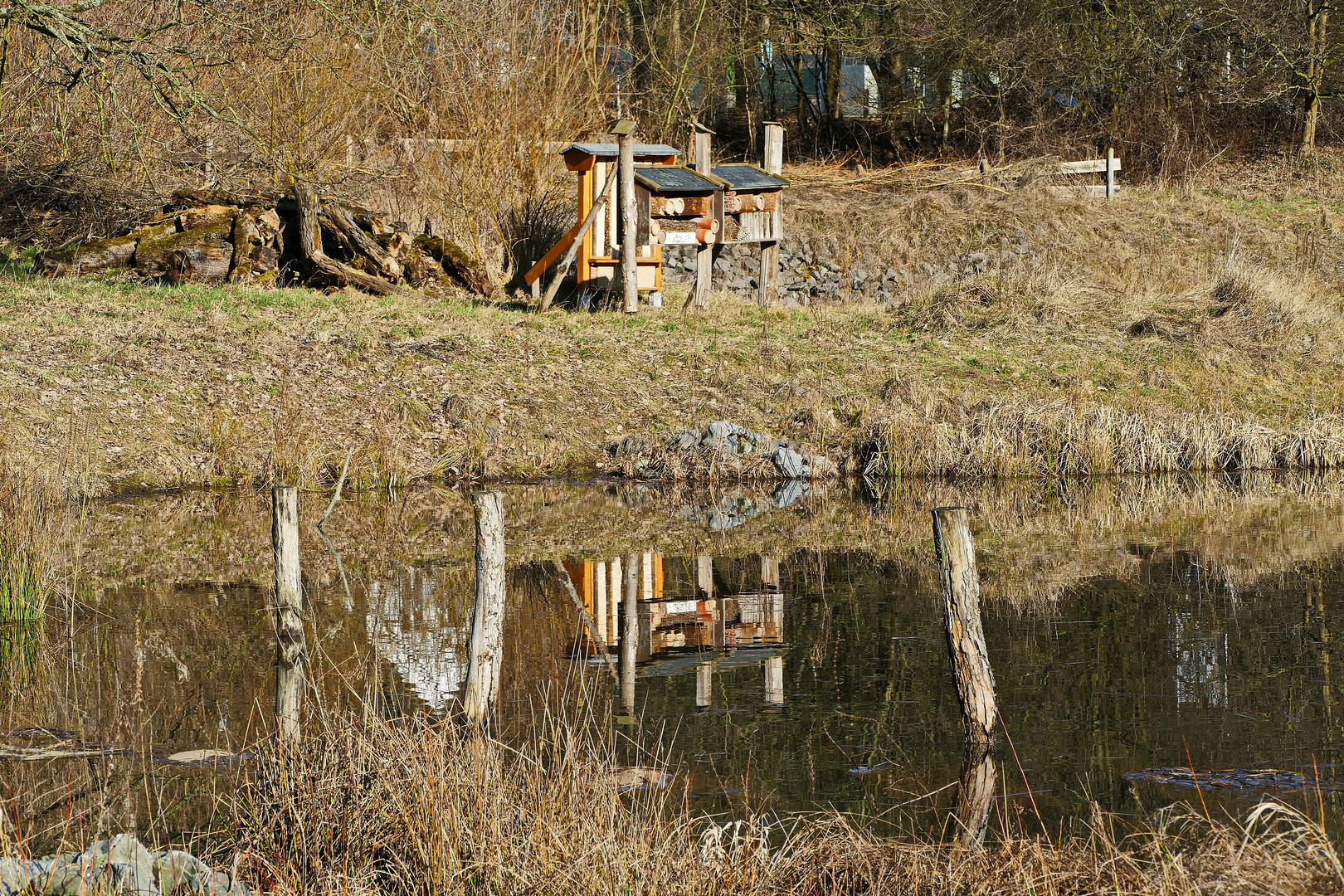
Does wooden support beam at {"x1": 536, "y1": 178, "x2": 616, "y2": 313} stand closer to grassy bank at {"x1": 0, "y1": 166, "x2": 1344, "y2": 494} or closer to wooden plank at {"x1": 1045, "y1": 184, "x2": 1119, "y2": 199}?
grassy bank at {"x1": 0, "y1": 166, "x2": 1344, "y2": 494}

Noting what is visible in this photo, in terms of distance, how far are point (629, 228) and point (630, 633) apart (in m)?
10.2

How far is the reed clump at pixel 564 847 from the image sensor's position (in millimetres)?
4305

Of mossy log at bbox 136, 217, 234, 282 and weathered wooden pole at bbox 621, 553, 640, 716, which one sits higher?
mossy log at bbox 136, 217, 234, 282

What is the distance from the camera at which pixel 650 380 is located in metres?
17.6

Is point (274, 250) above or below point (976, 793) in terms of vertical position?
above

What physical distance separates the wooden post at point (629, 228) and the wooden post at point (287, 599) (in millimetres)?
11165

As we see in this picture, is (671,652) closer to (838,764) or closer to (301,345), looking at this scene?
(838,764)

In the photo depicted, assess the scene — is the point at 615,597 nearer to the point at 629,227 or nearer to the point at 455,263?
the point at 629,227

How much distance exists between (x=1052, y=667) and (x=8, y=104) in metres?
Result: 17.3

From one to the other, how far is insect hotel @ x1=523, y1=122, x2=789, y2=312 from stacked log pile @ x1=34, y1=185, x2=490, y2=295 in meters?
2.06

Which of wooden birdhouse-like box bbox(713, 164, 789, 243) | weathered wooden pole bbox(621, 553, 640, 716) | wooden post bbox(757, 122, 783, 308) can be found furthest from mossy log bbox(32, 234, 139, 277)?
weathered wooden pole bbox(621, 553, 640, 716)

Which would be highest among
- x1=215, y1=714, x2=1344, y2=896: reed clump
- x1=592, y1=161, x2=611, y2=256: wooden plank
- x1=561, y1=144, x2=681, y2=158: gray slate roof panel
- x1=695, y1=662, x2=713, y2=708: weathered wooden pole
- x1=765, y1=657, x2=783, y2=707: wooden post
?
x1=561, y1=144, x2=681, y2=158: gray slate roof panel

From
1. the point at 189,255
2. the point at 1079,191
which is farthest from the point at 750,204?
the point at 1079,191

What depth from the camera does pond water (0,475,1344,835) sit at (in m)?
6.30
